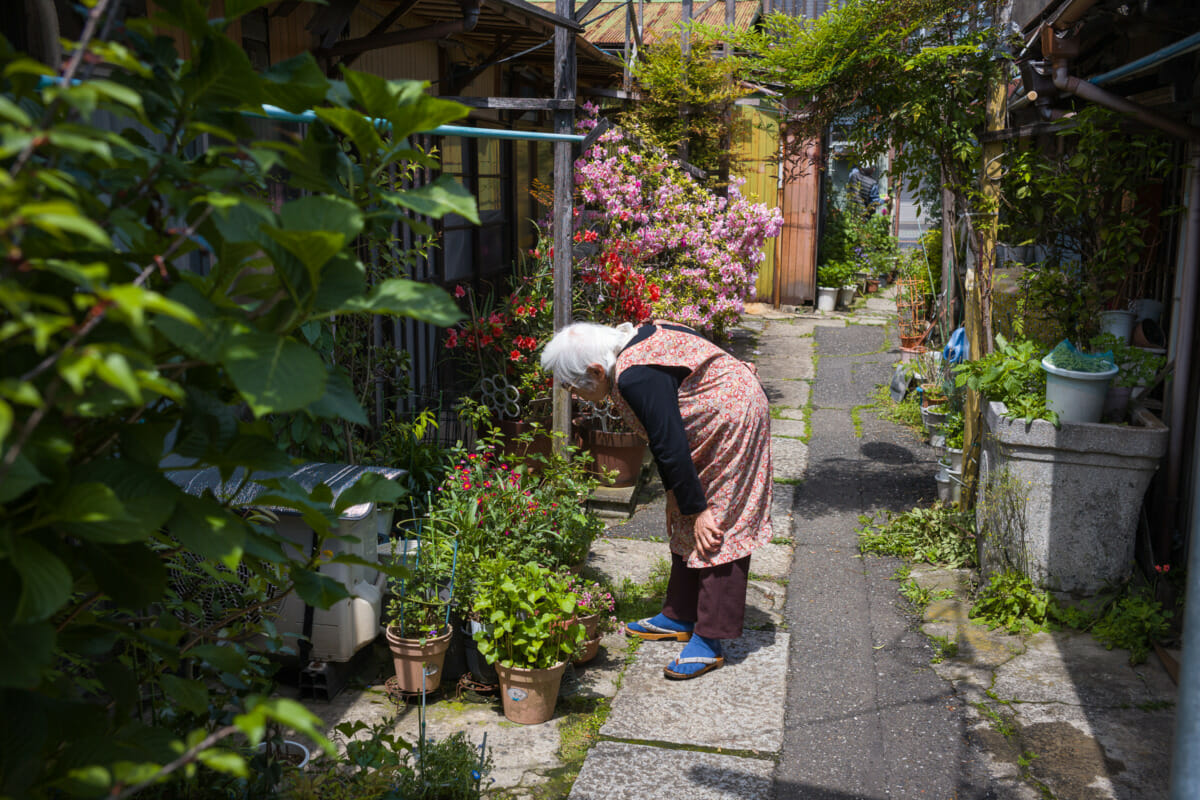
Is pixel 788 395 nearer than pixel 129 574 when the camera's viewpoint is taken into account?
No

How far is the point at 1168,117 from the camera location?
4.35 metres

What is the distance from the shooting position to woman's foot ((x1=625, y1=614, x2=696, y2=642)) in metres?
4.30

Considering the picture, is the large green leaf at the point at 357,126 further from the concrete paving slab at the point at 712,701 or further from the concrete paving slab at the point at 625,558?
the concrete paving slab at the point at 625,558

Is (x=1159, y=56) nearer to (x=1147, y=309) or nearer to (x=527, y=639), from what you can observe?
(x=1147, y=309)

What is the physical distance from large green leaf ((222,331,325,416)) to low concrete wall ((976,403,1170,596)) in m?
3.90

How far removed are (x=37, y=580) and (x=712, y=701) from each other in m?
3.10

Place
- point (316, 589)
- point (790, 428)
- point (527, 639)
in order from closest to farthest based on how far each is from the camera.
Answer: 1. point (316, 589)
2. point (527, 639)
3. point (790, 428)

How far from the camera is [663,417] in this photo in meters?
3.69

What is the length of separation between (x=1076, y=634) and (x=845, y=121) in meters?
3.88

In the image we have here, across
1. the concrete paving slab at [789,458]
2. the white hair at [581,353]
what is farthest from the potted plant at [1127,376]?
the concrete paving slab at [789,458]

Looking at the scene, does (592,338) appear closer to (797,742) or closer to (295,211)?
(797,742)

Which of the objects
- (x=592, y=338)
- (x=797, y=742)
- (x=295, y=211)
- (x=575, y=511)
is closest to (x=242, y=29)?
(x=592, y=338)

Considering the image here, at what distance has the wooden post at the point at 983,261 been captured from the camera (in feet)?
16.5

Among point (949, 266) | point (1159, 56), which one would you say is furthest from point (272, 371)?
point (949, 266)
